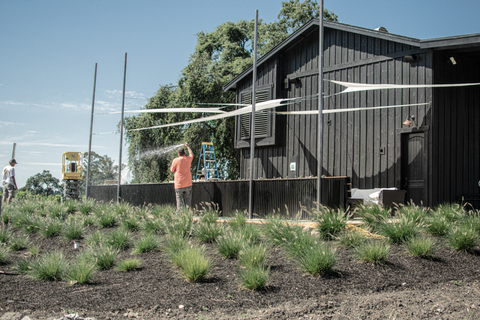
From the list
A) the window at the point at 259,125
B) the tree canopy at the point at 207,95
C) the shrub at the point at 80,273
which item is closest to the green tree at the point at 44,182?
the tree canopy at the point at 207,95

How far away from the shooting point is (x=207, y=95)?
2278 centimetres

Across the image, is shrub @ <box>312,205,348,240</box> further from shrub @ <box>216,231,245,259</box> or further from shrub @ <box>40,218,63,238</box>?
shrub @ <box>40,218,63,238</box>

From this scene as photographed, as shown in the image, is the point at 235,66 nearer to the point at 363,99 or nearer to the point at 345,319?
the point at 363,99

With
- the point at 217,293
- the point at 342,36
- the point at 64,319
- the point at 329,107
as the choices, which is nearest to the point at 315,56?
the point at 342,36

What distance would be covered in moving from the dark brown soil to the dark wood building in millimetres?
4871

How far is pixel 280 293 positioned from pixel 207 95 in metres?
19.3

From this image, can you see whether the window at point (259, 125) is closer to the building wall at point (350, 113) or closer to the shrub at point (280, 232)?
the building wall at point (350, 113)

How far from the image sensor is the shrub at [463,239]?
5555mm

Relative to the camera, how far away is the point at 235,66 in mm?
23188

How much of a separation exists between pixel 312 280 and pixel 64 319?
2.58 m

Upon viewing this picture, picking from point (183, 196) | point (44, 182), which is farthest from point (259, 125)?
point (44, 182)

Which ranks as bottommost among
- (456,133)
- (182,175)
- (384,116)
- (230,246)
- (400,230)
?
(230,246)

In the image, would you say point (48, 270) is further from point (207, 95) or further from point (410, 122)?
point (207, 95)

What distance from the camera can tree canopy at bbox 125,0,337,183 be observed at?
23141 mm
